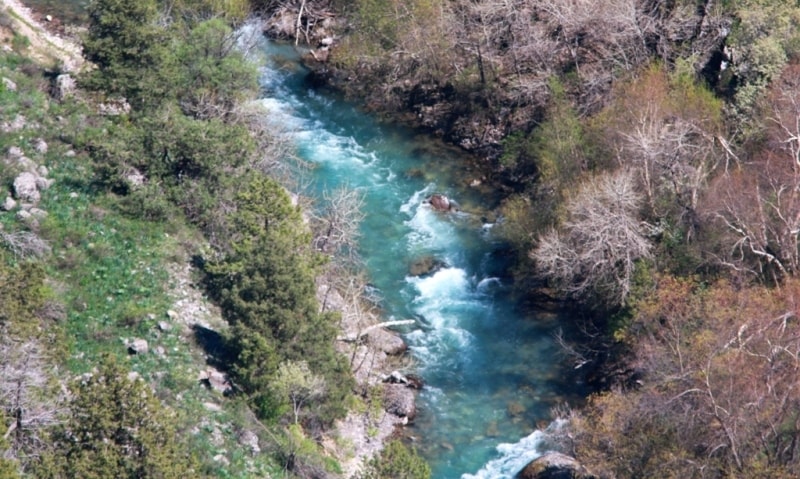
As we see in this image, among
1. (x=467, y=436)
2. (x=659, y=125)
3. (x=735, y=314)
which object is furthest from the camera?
(x=659, y=125)

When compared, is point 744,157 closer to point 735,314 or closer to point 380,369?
point 735,314

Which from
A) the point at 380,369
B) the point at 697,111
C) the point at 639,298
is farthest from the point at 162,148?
the point at 697,111

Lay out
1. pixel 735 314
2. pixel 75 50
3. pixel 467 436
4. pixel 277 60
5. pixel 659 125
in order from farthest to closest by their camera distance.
→ 1. pixel 277 60
2. pixel 75 50
3. pixel 659 125
4. pixel 467 436
5. pixel 735 314

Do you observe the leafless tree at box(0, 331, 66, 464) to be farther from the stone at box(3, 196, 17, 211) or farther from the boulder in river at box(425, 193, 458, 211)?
the boulder in river at box(425, 193, 458, 211)

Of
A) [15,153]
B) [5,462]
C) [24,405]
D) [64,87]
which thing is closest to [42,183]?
[15,153]

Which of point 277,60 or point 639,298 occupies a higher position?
point 639,298

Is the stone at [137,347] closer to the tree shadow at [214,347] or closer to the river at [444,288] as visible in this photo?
the tree shadow at [214,347]

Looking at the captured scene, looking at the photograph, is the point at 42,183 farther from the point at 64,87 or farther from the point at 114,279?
the point at 64,87

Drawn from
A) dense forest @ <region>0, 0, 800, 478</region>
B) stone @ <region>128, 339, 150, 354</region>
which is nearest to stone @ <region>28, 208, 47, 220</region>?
dense forest @ <region>0, 0, 800, 478</region>
